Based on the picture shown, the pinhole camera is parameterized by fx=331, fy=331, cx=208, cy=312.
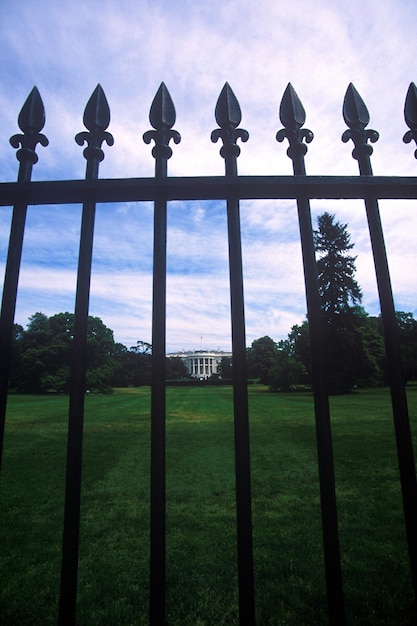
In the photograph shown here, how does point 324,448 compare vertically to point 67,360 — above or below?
below

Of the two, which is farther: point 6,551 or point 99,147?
point 6,551

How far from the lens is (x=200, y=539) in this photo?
3566 mm

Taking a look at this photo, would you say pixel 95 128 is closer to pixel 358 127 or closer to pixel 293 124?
pixel 293 124

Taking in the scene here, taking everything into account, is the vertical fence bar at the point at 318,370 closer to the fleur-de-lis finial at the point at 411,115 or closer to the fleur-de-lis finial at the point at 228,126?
the fleur-de-lis finial at the point at 228,126

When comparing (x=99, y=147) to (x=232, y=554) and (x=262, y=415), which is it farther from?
(x=262, y=415)

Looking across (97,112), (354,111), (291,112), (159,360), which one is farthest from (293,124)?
(159,360)

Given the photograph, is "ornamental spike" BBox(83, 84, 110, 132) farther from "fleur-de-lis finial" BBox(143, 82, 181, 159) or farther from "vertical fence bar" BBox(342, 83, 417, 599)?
"vertical fence bar" BBox(342, 83, 417, 599)

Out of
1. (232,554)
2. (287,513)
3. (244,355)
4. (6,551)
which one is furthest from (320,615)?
(6,551)

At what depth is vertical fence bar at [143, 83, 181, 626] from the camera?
1.16 metres

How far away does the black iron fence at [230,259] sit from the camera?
1179mm

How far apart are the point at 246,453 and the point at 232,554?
8.94 feet

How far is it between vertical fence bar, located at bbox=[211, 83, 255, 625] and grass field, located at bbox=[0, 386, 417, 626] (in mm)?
1667

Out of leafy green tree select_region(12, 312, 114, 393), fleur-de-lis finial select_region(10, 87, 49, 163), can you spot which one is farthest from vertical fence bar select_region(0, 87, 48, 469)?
leafy green tree select_region(12, 312, 114, 393)

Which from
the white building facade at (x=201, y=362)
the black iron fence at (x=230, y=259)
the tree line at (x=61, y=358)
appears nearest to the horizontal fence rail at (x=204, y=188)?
the black iron fence at (x=230, y=259)
